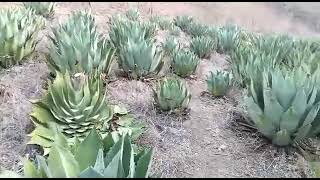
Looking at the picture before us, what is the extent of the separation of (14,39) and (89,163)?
294cm

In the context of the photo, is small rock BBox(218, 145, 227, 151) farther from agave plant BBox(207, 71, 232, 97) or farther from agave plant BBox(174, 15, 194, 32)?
agave plant BBox(174, 15, 194, 32)

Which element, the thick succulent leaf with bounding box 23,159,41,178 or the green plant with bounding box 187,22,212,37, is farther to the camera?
the green plant with bounding box 187,22,212,37

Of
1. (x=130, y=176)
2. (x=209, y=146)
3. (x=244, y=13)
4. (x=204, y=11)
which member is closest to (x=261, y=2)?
(x=244, y=13)

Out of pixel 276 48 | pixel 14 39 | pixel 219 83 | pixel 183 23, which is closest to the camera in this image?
pixel 219 83

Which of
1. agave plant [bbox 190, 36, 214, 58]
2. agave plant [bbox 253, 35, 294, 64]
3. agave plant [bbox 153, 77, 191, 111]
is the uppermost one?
agave plant [bbox 153, 77, 191, 111]

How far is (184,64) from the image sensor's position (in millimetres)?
5281

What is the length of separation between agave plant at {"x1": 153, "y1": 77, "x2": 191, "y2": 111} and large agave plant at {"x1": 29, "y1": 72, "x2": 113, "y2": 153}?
61 cm

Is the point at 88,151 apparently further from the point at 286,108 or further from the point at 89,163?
the point at 286,108

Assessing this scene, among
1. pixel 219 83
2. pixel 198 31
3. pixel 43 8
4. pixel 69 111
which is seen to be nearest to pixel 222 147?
pixel 219 83

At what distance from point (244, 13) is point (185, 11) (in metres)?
2.84

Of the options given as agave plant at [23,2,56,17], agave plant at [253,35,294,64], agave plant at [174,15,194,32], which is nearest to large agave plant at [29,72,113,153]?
agave plant at [253,35,294,64]

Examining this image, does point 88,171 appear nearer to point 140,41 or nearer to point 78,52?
point 78,52

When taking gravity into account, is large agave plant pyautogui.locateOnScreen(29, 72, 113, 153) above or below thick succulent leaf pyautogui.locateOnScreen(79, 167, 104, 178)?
below

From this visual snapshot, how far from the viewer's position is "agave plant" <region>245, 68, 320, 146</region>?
330 centimetres
